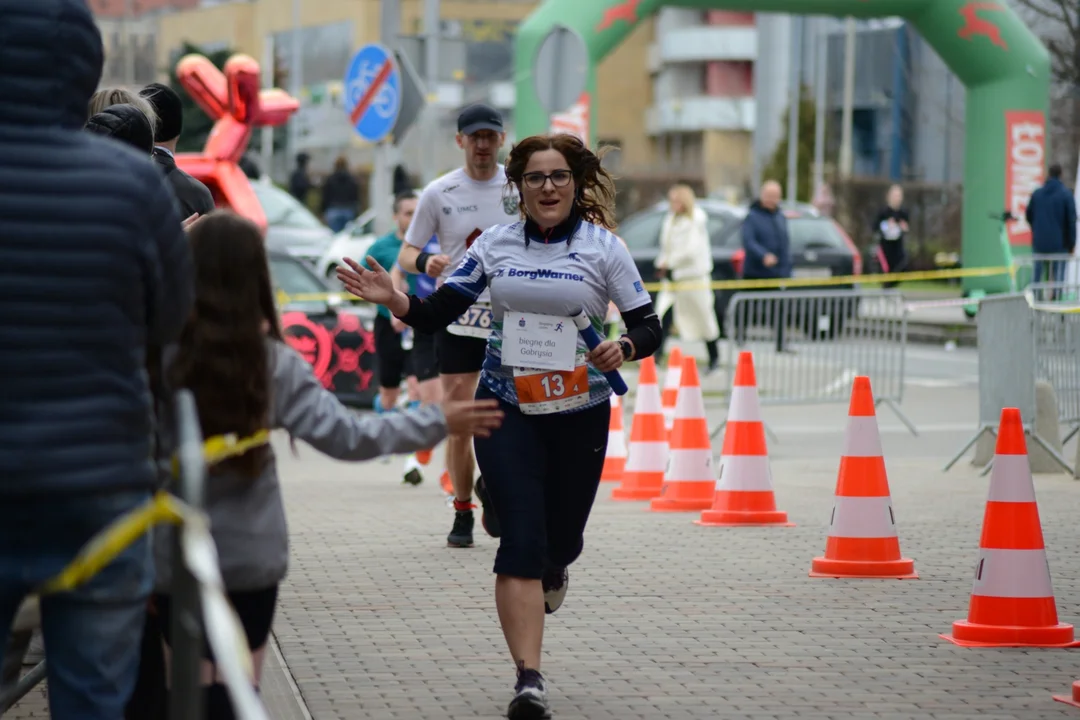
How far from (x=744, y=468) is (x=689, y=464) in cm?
88

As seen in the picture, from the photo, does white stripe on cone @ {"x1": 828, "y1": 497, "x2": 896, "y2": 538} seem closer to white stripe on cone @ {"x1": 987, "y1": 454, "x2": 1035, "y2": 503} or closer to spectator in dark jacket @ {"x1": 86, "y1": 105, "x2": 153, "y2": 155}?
white stripe on cone @ {"x1": 987, "y1": 454, "x2": 1035, "y2": 503}

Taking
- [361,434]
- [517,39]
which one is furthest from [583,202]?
[517,39]

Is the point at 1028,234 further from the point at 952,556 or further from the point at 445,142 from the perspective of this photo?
the point at 445,142

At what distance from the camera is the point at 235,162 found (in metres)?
17.3

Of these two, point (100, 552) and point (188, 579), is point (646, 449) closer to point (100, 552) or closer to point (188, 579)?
point (100, 552)

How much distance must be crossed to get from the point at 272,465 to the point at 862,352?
36.7 ft

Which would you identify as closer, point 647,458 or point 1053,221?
point 647,458

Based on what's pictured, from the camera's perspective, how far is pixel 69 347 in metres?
3.57

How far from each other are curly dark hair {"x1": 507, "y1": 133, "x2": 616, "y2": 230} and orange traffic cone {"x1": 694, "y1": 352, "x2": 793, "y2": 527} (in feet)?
11.2

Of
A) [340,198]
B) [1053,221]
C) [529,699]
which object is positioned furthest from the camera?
[340,198]

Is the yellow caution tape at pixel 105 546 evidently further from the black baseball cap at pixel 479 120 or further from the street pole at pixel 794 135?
the street pole at pixel 794 135

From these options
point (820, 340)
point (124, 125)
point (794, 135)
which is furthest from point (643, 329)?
point (794, 135)

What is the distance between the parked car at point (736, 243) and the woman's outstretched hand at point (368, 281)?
61.4 ft

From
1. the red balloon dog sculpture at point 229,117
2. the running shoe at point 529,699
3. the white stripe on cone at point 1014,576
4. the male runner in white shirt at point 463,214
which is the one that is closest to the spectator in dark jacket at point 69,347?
the running shoe at point 529,699
